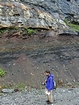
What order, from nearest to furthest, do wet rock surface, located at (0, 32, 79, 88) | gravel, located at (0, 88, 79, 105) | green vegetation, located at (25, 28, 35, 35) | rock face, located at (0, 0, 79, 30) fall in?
gravel, located at (0, 88, 79, 105)
wet rock surface, located at (0, 32, 79, 88)
rock face, located at (0, 0, 79, 30)
green vegetation, located at (25, 28, 35, 35)

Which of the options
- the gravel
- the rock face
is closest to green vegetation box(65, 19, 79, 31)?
the rock face

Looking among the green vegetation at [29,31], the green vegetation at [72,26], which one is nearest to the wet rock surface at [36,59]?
the green vegetation at [29,31]

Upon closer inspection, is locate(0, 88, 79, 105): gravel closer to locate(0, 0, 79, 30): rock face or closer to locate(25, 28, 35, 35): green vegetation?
locate(25, 28, 35, 35): green vegetation

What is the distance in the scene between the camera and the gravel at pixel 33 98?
44.6 feet

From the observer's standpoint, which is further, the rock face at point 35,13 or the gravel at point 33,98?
the rock face at point 35,13

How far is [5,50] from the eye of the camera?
21.3 m

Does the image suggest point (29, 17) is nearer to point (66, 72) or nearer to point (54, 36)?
point (54, 36)

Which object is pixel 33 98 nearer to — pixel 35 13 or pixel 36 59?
pixel 36 59

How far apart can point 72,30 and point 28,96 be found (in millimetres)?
12882

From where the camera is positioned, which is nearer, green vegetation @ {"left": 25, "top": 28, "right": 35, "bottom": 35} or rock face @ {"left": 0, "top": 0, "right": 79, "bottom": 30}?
rock face @ {"left": 0, "top": 0, "right": 79, "bottom": 30}

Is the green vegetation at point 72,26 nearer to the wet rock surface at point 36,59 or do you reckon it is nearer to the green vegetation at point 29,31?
the wet rock surface at point 36,59

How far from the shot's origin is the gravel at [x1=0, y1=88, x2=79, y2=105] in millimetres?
13602

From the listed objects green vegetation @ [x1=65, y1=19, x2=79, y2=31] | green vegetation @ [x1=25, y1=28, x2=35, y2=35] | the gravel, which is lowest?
the gravel

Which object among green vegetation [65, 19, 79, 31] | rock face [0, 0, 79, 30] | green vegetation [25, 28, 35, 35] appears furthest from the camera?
green vegetation [65, 19, 79, 31]
